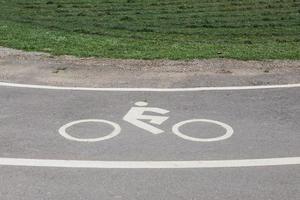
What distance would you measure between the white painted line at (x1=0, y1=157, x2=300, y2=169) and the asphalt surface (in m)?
0.09

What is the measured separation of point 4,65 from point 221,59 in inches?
180

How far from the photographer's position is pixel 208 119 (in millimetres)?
7746

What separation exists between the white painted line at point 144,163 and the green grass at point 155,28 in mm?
4873

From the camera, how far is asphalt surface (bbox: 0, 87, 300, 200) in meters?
5.79

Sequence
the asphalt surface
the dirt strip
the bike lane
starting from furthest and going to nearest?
the dirt strip < the bike lane < the asphalt surface

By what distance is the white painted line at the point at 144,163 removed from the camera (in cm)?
633

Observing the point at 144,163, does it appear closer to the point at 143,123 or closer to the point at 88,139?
the point at 88,139

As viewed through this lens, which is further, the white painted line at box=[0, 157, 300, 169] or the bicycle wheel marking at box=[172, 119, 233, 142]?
the bicycle wheel marking at box=[172, 119, 233, 142]

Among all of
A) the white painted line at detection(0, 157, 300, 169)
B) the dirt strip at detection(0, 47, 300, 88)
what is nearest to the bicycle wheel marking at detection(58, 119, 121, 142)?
the white painted line at detection(0, 157, 300, 169)

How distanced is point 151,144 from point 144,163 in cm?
56

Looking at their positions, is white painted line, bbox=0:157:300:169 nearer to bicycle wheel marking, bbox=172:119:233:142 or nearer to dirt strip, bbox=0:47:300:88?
bicycle wheel marking, bbox=172:119:233:142

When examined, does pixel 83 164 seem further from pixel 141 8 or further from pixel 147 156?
pixel 141 8

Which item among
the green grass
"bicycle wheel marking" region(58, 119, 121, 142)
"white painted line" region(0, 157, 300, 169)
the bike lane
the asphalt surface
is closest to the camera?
the asphalt surface

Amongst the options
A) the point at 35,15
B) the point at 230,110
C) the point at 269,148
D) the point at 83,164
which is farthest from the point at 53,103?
the point at 35,15
